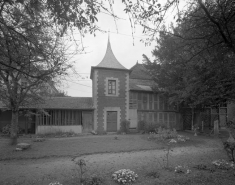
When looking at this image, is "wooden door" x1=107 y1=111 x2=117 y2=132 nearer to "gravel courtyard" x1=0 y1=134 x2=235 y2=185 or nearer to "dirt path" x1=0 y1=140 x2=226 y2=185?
"gravel courtyard" x1=0 y1=134 x2=235 y2=185

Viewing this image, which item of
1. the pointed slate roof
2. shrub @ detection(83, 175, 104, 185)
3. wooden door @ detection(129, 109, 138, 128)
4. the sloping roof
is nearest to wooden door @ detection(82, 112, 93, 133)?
the sloping roof

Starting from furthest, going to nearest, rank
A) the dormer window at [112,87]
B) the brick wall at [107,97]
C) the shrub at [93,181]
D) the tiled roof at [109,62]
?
the tiled roof at [109,62] → the dormer window at [112,87] → the brick wall at [107,97] → the shrub at [93,181]

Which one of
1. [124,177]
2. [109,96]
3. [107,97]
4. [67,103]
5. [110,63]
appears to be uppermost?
[110,63]

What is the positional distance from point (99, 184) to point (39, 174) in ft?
7.95

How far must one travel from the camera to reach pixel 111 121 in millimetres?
17500

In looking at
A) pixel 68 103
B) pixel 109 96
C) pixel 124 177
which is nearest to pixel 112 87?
pixel 109 96

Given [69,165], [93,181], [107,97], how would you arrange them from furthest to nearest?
1. [107,97]
2. [69,165]
3. [93,181]

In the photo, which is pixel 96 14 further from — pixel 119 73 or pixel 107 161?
pixel 119 73

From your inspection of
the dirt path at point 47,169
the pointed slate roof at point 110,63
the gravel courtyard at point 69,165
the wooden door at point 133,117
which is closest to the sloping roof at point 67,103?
the pointed slate roof at point 110,63

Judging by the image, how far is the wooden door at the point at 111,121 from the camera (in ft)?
57.1

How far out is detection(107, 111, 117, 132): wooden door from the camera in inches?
685

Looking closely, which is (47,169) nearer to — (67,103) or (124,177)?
(124,177)

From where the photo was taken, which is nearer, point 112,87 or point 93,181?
point 93,181

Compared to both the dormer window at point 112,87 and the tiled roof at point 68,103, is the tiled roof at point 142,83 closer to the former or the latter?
the dormer window at point 112,87
